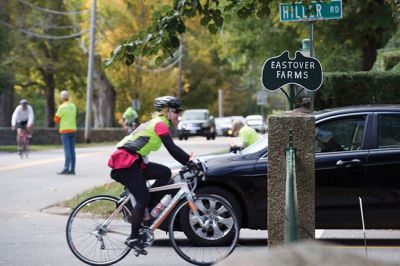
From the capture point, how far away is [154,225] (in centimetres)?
799

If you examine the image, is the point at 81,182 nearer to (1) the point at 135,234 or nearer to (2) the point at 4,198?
(2) the point at 4,198

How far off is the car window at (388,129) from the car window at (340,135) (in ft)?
0.64

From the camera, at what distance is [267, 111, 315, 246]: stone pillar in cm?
704

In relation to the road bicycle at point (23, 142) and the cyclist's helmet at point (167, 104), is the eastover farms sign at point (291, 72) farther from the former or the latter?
the road bicycle at point (23, 142)

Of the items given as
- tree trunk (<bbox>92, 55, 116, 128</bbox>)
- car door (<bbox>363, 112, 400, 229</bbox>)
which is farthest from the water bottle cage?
tree trunk (<bbox>92, 55, 116, 128</bbox>)

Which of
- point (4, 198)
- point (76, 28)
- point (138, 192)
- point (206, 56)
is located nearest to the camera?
point (138, 192)

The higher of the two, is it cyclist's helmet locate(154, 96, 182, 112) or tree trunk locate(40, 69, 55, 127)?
tree trunk locate(40, 69, 55, 127)

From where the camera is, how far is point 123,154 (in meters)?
7.86

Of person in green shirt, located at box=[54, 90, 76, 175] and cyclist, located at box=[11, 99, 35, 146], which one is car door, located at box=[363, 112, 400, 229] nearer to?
person in green shirt, located at box=[54, 90, 76, 175]

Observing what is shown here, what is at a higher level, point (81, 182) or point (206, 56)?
point (206, 56)

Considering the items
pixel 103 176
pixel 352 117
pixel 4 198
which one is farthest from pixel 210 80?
pixel 352 117

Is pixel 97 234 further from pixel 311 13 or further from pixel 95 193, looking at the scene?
pixel 95 193

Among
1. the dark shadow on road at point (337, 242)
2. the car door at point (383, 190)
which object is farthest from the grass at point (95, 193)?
the car door at point (383, 190)

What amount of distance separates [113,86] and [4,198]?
134 ft
